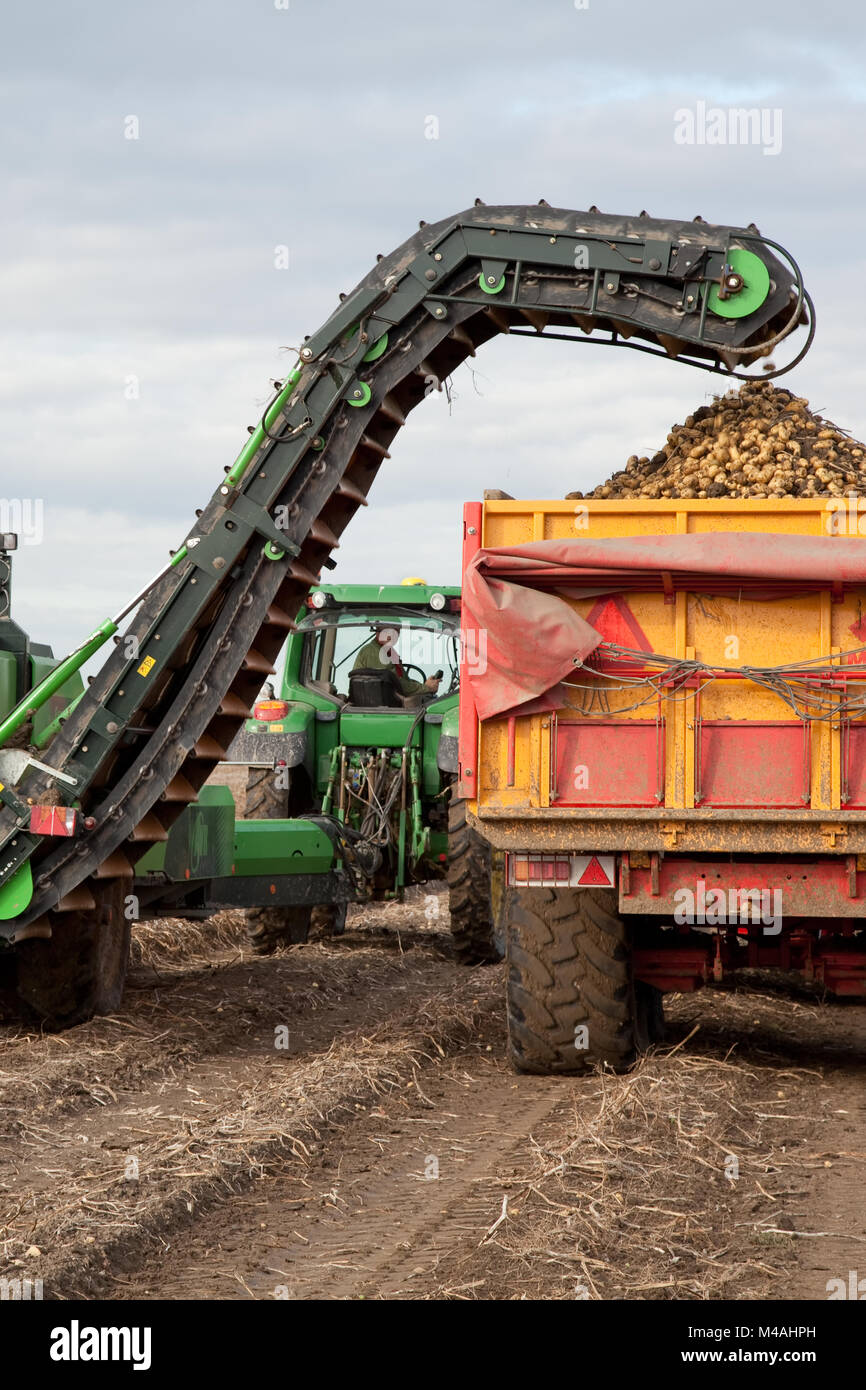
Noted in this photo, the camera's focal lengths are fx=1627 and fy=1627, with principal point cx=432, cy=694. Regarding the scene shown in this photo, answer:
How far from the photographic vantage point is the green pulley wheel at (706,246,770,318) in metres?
6.84

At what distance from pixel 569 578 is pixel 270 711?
5.60 m

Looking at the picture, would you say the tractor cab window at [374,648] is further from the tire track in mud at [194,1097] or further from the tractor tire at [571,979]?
the tractor tire at [571,979]

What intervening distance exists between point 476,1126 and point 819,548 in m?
2.54

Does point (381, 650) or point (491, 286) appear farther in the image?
point (381, 650)

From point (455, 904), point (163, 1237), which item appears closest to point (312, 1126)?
point (163, 1237)

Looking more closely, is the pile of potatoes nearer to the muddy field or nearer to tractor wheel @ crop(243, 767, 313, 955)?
the muddy field

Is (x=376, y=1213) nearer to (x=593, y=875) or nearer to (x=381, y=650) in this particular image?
(x=593, y=875)

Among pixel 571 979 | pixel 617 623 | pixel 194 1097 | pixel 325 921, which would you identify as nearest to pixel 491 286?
pixel 617 623

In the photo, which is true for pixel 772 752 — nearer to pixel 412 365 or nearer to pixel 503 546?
pixel 503 546

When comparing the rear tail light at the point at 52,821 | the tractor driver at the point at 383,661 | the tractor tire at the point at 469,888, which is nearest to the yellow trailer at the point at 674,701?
the rear tail light at the point at 52,821

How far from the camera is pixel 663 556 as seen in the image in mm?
6195

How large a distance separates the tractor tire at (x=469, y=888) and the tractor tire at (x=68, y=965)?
2.97 m

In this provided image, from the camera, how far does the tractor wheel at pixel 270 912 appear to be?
11383 millimetres

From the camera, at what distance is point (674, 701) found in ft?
20.6
